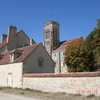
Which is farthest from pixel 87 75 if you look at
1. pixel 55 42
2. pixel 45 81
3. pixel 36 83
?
pixel 55 42

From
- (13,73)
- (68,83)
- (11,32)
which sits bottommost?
(68,83)

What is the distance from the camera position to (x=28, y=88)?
23172mm

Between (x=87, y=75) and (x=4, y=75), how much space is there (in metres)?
16.8

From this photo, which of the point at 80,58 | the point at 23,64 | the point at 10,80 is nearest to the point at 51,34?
the point at 80,58

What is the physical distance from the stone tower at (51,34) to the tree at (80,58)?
125 ft

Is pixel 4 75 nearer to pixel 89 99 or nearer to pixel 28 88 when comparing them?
pixel 28 88

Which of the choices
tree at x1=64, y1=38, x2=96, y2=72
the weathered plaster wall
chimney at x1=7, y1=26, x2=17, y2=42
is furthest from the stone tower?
the weathered plaster wall

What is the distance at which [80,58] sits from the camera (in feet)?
123

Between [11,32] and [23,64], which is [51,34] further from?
[23,64]

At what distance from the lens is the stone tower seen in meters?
79.2

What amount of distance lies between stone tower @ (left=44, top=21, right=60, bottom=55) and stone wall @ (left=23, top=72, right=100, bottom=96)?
181 feet

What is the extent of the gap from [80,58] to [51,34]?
45.8 metres

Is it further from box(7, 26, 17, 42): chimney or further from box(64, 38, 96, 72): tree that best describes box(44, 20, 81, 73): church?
box(7, 26, 17, 42): chimney

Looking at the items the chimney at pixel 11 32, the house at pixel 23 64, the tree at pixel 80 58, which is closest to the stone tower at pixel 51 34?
the tree at pixel 80 58
